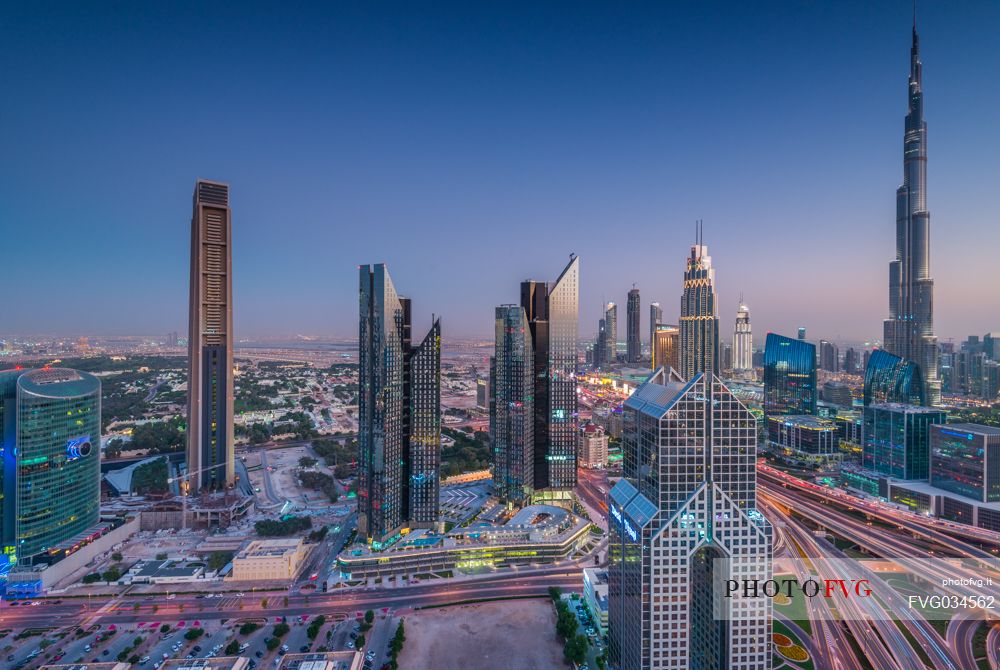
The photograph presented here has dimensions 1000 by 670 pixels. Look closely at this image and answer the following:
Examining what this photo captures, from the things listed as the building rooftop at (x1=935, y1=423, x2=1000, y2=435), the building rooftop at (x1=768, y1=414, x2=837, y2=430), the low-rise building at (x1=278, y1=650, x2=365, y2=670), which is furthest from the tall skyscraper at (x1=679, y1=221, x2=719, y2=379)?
the low-rise building at (x1=278, y1=650, x2=365, y2=670)

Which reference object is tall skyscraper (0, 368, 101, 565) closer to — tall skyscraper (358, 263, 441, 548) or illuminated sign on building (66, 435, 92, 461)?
illuminated sign on building (66, 435, 92, 461)

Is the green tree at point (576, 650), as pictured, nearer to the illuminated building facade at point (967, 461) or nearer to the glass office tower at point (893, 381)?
the illuminated building facade at point (967, 461)

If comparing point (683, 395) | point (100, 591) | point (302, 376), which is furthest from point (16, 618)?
point (302, 376)

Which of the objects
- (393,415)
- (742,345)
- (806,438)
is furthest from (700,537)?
(742,345)

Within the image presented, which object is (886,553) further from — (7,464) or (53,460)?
(7,464)

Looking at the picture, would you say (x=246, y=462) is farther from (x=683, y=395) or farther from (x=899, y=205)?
(x=899, y=205)

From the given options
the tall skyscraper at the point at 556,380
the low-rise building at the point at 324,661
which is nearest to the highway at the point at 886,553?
the tall skyscraper at the point at 556,380
